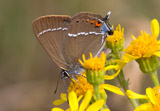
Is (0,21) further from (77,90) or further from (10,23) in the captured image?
(77,90)

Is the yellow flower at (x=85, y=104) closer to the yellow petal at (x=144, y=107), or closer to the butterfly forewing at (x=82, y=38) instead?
the yellow petal at (x=144, y=107)

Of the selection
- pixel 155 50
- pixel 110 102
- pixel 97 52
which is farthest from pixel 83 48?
pixel 110 102

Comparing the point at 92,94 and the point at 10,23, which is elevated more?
the point at 10,23

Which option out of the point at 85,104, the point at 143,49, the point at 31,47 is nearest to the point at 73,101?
the point at 85,104

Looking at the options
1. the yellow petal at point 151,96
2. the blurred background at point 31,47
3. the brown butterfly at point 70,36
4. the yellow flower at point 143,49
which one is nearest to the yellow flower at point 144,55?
the yellow flower at point 143,49

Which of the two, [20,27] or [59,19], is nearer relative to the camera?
[59,19]

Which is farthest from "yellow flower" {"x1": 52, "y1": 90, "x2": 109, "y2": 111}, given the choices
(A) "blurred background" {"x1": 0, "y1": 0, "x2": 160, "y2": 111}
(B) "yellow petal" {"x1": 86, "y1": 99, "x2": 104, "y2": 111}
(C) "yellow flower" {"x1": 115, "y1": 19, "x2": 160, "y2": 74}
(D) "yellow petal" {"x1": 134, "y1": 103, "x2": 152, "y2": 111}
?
(A) "blurred background" {"x1": 0, "y1": 0, "x2": 160, "y2": 111}

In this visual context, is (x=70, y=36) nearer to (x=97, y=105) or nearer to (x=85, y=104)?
(x=85, y=104)

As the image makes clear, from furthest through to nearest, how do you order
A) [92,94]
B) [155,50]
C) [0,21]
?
[0,21], [155,50], [92,94]

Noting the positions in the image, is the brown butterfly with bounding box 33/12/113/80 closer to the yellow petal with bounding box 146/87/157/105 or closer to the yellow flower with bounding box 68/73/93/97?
the yellow flower with bounding box 68/73/93/97
